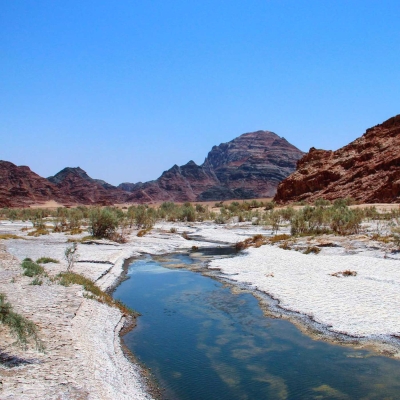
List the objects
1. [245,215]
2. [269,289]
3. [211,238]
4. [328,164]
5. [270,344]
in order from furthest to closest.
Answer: [328,164] < [245,215] < [211,238] < [269,289] < [270,344]

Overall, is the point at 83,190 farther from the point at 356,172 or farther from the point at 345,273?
the point at 345,273

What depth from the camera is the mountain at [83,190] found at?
117531mm

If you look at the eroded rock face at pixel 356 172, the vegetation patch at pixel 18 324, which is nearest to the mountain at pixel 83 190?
the eroded rock face at pixel 356 172

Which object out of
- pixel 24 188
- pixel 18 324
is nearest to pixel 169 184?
pixel 24 188

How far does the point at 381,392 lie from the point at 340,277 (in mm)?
8045

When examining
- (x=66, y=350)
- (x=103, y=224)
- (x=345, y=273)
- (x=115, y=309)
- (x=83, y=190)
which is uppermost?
(x=83, y=190)

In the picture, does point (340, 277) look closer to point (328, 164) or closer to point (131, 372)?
point (131, 372)

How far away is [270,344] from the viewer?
9.28 m

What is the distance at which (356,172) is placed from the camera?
53.5m

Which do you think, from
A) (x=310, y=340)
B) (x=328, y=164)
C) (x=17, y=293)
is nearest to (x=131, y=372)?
(x=310, y=340)

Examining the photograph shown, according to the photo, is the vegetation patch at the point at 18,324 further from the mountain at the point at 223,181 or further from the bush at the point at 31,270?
the mountain at the point at 223,181

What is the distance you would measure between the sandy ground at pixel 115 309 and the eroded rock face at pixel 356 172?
2687cm

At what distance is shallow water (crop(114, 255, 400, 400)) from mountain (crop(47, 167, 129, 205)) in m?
103

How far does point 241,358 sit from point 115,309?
4.23 metres
